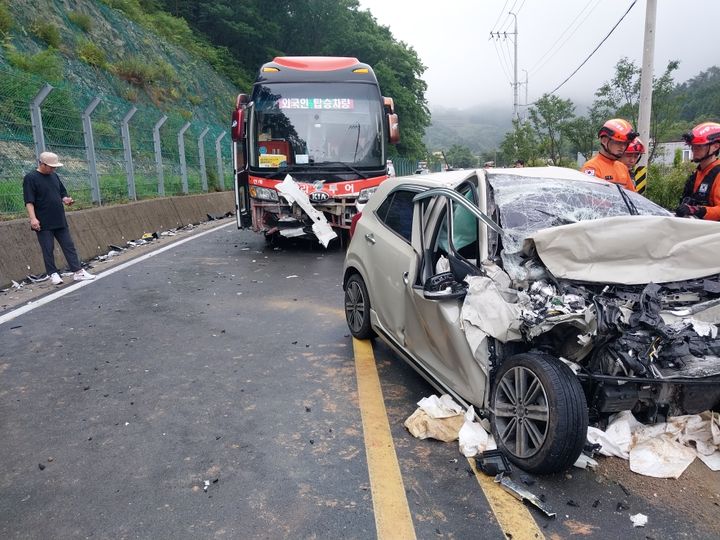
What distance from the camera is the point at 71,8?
21.0 metres

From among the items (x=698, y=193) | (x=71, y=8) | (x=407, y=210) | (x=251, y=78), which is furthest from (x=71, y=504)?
(x=251, y=78)

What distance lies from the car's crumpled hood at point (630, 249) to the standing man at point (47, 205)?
671 cm

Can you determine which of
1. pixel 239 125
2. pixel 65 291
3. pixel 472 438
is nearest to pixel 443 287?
pixel 472 438

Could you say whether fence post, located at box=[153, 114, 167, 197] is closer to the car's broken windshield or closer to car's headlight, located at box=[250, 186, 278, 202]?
car's headlight, located at box=[250, 186, 278, 202]

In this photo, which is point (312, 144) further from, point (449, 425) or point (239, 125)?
point (449, 425)

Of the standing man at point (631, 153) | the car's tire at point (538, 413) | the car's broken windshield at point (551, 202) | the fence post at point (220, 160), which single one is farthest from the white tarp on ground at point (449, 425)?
the fence post at point (220, 160)

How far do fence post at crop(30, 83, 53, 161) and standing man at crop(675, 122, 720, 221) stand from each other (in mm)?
8793

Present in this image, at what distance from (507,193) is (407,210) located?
825 mm

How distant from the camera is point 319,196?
1016 centimetres

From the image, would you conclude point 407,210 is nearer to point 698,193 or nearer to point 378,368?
point 378,368

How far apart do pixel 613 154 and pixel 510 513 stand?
4415 mm

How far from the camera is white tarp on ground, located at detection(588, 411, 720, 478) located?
3.10 meters

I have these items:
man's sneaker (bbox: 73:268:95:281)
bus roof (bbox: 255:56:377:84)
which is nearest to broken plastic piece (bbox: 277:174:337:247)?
bus roof (bbox: 255:56:377:84)

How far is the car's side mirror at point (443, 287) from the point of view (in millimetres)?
3441
